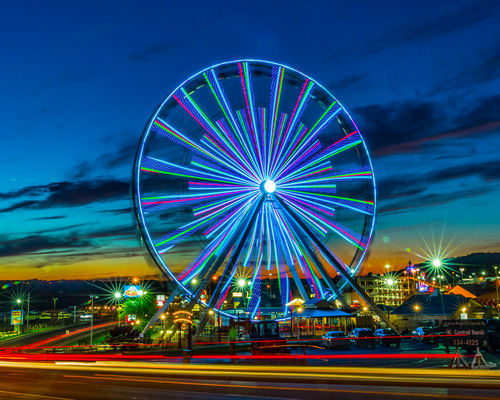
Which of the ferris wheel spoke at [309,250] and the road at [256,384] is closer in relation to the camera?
the road at [256,384]

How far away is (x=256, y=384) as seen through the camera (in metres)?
16.2

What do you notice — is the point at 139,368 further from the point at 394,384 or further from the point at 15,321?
the point at 15,321

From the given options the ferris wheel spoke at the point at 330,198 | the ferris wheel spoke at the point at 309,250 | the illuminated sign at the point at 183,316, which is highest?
the ferris wheel spoke at the point at 330,198

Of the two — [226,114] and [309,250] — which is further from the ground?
[226,114]

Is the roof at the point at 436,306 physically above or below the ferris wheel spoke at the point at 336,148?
below

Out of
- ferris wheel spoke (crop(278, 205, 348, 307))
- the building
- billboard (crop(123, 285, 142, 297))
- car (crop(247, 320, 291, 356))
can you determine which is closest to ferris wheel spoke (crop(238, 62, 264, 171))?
ferris wheel spoke (crop(278, 205, 348, 307))

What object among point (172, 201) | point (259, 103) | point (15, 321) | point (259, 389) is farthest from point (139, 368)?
point (15, 321)

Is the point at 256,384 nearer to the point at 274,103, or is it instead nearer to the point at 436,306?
the point at 274,103

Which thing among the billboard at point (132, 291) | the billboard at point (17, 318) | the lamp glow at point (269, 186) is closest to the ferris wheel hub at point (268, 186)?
the lamp glow at point (269, 186)

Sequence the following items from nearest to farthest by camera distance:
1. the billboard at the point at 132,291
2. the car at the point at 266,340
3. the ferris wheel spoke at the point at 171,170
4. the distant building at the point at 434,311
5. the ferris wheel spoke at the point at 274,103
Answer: the car at the point at 266,340 → the ferris wheel spoke at the point at 171,170 → the ferris wheel spoke at the point at 274,103 → the distant building at the point at 434,311 → the billboard at the point at 132,291

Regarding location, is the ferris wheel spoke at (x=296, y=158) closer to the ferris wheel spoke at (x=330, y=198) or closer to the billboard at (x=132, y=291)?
the ferris wheel spoke at (x=330, y=198)

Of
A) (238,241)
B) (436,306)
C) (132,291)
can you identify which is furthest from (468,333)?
(132,291)

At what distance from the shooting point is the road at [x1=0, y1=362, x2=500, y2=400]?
13133mm

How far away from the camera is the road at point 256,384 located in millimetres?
13133
